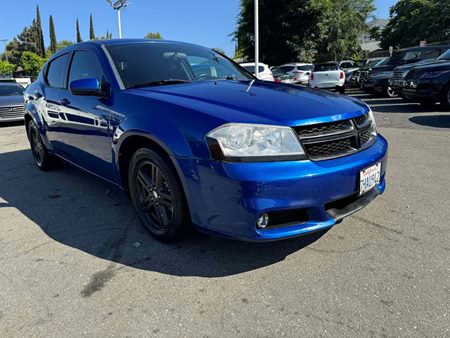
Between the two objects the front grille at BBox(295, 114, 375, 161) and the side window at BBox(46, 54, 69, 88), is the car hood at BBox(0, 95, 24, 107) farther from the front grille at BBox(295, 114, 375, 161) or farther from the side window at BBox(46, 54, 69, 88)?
the front grille at BBox(295, 114, 375, 161)

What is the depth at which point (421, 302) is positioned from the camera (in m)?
2.27

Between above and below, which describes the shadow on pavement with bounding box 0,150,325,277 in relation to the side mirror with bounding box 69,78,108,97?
below

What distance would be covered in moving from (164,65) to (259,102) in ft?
4.16

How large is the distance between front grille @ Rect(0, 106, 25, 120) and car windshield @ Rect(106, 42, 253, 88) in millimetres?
9339

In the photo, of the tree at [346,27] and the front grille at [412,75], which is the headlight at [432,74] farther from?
the tree at [346,27]

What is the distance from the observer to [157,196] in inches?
118

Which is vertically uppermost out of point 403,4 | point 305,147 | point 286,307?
point 403,4

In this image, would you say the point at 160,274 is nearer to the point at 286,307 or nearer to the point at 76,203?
the point at 286,307

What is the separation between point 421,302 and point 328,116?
1.26 meters

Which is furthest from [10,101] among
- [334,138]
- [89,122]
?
[334,138]

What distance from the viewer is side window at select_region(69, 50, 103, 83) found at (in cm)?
360

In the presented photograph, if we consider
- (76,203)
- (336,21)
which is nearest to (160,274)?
(76,203)

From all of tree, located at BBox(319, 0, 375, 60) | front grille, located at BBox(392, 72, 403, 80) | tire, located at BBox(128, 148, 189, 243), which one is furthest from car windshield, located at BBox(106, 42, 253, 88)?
tree, located at BBox(319, 0, 375, 60)

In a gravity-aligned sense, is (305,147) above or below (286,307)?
above
